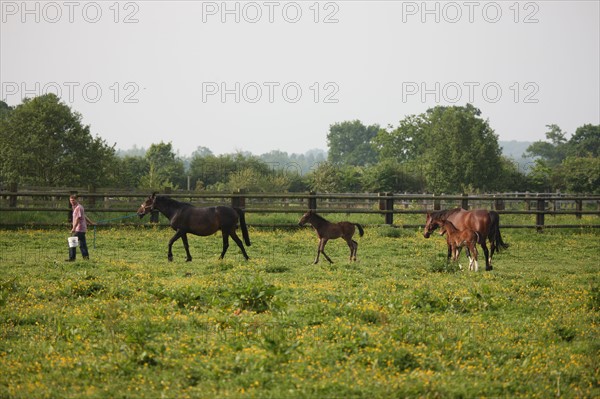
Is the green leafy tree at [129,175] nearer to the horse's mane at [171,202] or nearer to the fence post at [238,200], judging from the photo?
the fence post at [238,200]

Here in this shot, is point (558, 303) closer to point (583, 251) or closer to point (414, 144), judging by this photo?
point (583, 251)

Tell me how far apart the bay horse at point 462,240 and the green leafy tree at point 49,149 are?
34693 mm

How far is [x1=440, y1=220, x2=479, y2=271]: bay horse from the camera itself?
13.8 metres

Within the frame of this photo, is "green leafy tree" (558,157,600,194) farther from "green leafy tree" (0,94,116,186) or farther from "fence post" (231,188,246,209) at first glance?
"fence post" (231,188,246,209)

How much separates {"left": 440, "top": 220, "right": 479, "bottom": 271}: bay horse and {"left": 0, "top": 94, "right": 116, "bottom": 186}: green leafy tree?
3469cm

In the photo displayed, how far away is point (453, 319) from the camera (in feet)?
28.9

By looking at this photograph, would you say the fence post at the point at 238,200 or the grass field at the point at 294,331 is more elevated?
the fence post at the point at 238,200

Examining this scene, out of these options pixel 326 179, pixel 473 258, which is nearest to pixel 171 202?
pixel 473 258

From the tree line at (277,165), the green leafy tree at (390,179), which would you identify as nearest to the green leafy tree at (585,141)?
the tree line at (277,165)

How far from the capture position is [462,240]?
46.3ft

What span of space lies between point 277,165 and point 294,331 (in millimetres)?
66560

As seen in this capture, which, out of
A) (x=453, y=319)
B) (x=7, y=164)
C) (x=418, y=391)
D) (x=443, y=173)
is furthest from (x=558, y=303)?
(x=443, y=173)

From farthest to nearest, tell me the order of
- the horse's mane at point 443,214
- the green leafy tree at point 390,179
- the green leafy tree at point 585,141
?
the green leafy tree at point 585,141
the green leafy tree at point 390,179
the horse's mane at point 443,214

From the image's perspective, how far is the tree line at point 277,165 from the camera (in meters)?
44.7
